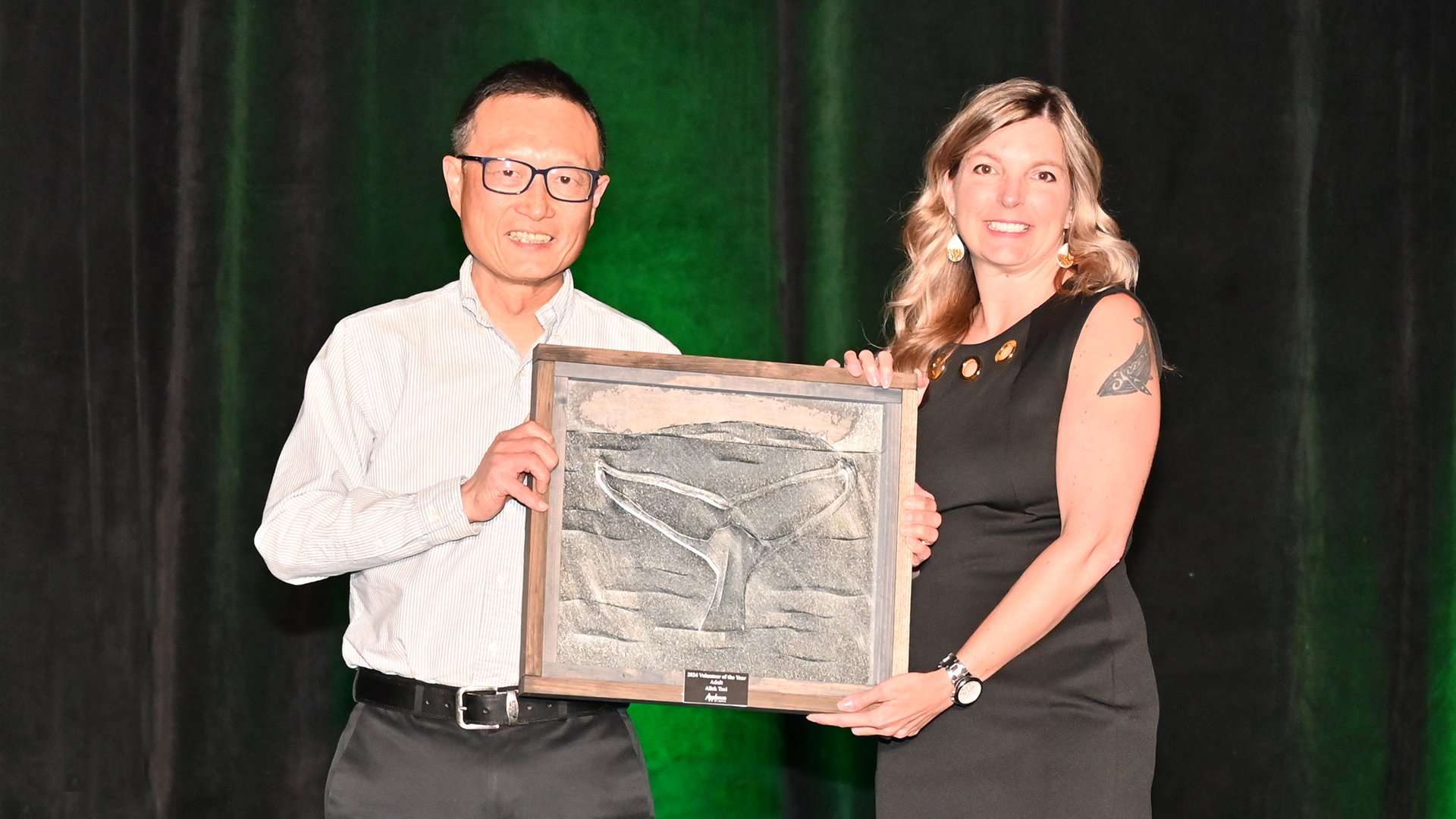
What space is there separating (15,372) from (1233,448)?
9.28ft

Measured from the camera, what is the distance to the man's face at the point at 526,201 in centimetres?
207

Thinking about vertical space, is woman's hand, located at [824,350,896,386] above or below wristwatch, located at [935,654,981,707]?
above

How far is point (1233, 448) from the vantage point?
3.48m

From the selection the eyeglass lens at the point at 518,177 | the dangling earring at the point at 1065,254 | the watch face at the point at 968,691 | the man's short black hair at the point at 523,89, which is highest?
the man's short black hair at the point at 523,89

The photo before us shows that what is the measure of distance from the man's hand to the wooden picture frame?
0.09 feet

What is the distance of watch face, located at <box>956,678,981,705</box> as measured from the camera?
2.02 meters

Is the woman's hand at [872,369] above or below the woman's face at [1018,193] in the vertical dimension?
below

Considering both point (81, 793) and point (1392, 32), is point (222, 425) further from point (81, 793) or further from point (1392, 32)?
point (1392, 32)

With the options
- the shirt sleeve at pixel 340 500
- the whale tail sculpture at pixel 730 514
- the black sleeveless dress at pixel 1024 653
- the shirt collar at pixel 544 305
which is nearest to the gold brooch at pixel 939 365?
the black sleeveless dress at pixel 1024 653

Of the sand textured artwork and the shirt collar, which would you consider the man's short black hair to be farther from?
the sand textured artwork

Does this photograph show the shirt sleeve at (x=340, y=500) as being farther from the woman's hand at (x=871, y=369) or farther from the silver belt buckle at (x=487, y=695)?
the woman's hand at (x=871, y=369)

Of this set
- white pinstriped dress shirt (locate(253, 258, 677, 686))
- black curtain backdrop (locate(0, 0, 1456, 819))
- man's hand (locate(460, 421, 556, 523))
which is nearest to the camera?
man's hand (locate(460, 421, 556, 523))

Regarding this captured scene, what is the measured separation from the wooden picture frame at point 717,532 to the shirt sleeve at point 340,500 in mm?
166

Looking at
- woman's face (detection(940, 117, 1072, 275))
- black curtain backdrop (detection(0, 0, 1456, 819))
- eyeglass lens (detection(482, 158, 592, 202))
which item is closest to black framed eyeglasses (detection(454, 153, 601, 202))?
eyeglass lens (detection(482, 158, 592, 202))
